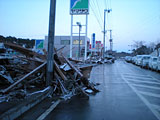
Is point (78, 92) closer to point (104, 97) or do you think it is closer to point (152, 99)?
point (104, 97)

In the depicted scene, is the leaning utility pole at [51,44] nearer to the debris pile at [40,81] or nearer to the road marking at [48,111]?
the debris pile at [40,81]

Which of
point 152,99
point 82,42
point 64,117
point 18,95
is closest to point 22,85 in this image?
point 18,95

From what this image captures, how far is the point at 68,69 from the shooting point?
8617mm

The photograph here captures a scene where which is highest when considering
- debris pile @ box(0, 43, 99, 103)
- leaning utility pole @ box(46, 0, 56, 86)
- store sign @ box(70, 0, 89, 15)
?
store sign @ box(70, 0, 89, 15)

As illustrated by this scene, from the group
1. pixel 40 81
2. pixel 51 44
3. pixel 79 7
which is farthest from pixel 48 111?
pixel 79 7

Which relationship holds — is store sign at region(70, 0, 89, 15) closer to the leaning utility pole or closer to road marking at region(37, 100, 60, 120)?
the leaning utility pole

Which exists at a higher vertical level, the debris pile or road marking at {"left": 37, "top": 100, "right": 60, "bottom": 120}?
the debris pile

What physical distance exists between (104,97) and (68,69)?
8.43ft

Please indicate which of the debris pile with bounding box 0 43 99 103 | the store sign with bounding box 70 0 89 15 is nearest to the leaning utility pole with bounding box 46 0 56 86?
the debris pile with bounding box 0 43 99 103

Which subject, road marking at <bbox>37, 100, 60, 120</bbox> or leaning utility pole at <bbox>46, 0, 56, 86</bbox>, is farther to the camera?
leaning utility pole at <bbox>46, 0, 56, 86</bbox>

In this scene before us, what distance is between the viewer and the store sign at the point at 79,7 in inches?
1096

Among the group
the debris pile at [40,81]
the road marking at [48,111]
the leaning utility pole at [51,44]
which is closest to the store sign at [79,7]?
the debris pile at [40,81]

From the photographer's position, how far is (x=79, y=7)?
93.1ft

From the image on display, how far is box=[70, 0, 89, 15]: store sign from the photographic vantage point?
27.8 m
